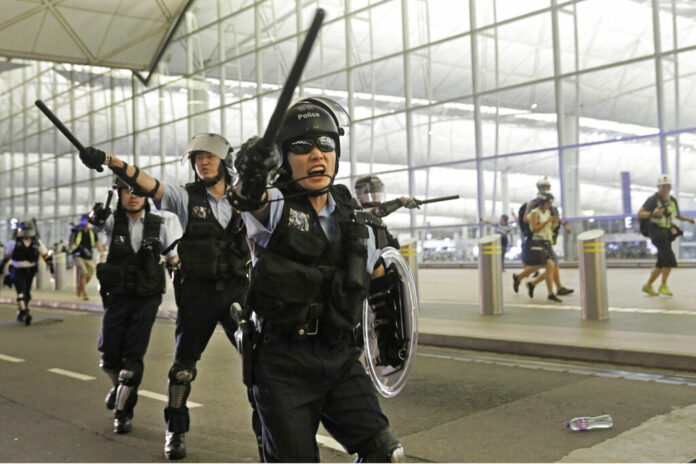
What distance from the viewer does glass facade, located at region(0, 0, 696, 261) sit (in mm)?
16844

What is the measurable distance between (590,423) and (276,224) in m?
2.95

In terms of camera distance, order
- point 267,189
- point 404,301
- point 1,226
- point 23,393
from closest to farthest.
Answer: point 267,189, point 404,301, point 23,393, point 1,226

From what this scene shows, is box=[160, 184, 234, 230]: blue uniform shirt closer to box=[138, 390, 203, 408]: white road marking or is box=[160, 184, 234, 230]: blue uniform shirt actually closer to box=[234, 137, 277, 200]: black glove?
box=[234, 137, 277, 200]: black glove

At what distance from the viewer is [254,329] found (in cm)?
254

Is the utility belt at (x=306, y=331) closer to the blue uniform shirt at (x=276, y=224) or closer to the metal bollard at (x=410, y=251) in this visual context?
the blue uniform shirt at (x=276, y=224)

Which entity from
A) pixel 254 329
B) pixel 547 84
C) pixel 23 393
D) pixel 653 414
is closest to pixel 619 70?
pixel 547 84

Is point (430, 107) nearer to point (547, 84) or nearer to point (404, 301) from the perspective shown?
point (547, 84)

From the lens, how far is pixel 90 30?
81.3 feet

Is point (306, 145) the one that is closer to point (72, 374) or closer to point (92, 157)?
point (92, 157)

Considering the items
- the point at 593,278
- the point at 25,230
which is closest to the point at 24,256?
the point at 25,230

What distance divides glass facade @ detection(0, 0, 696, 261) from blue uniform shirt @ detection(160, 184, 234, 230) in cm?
1389

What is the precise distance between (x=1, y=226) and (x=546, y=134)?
33.4 metres

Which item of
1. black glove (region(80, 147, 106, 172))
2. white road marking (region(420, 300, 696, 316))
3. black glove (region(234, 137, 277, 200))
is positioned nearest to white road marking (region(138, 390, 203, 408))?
black glove (region(80, 147, 106, 172))

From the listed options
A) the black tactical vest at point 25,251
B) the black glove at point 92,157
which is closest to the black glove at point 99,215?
the black glove at point 92,157
